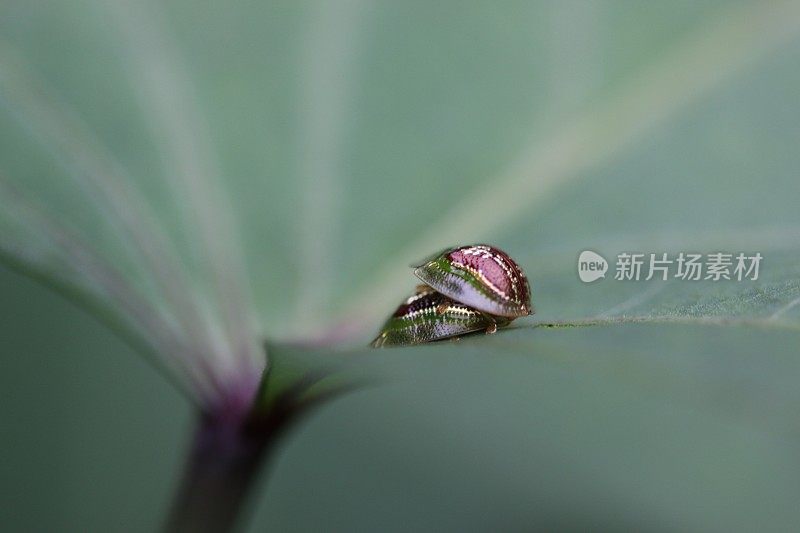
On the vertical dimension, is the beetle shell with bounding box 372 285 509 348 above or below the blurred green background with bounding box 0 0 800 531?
below

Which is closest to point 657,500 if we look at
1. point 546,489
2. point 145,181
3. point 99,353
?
point 546,489

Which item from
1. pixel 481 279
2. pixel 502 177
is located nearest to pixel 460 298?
pixel 481 279

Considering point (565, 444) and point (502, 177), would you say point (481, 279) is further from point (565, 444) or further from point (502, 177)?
point (565, 444)

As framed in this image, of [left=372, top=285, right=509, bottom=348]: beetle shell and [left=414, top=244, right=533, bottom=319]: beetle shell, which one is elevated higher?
[left=414, top=244, right=533, bottom=319]: beetle shell

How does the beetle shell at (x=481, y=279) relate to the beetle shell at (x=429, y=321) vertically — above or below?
above

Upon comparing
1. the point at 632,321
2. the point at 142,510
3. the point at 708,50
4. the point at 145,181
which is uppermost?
the point at 708,50

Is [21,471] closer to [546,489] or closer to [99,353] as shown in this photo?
[99,353]
